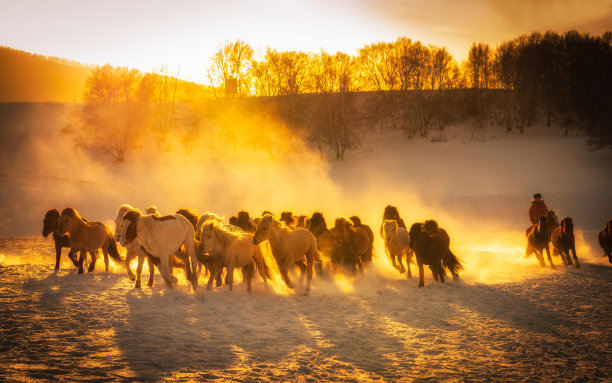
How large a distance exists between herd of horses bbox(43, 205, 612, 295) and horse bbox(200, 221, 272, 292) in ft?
0.06

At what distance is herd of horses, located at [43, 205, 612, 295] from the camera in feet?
28.2

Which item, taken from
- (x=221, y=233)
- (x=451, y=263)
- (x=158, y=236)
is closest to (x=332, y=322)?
(x=221, y=233)

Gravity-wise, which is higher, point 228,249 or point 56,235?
point 56,235

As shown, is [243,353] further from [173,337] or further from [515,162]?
[515,162]

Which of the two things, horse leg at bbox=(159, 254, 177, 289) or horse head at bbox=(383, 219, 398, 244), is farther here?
horse head at bbox=(383, 219, 398, 244)

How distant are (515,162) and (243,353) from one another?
34735 millimetres

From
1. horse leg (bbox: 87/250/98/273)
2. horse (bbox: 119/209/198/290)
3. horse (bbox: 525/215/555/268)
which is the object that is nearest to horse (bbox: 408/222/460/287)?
horse (bbox: 525/215/555/268)

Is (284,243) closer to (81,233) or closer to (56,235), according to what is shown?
(81,233)

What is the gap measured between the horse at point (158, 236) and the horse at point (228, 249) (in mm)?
652

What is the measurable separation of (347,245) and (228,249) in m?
3.02

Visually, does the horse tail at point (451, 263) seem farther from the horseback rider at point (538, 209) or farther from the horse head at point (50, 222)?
the horse head at point (50, 222)

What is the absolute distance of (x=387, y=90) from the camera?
52.5 m

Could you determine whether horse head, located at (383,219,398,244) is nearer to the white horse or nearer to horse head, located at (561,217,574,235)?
horse head, located at (561,217,574,235)

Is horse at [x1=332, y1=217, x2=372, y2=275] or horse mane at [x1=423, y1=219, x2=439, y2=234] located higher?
horse mane at [x1=423, y1=219, x2=439, y2=234]
